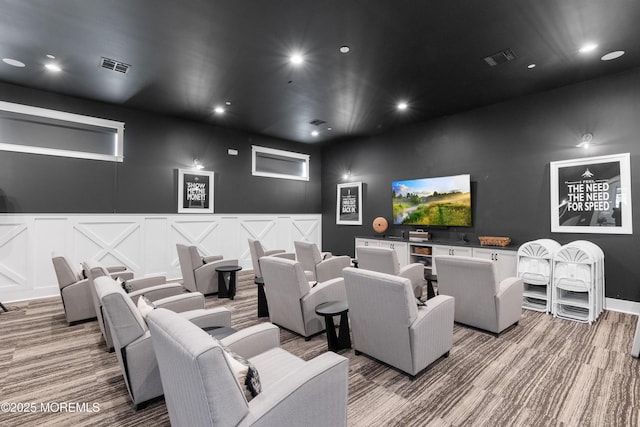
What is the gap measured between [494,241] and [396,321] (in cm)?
379

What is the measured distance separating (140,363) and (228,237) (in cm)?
525

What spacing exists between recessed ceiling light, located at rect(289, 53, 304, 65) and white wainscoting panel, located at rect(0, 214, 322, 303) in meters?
4.16

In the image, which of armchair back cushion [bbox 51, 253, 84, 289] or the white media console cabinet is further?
the white media console cabinet

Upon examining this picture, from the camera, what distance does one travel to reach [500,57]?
399 centimetres

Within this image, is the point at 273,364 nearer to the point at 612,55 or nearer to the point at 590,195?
the point at 590,195

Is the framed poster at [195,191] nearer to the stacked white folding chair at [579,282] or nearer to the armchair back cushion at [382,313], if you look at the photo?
the armchair back cushion at [382,313]

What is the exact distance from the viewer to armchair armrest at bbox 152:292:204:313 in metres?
2.78

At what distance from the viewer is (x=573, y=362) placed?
2920 mm

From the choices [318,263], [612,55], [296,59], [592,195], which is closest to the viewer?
[612,55]

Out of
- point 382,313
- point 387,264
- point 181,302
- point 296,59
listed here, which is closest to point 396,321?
point 382,313

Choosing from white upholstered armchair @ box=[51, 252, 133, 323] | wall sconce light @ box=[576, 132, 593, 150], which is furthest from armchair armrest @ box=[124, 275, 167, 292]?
wall sconce light @ box=[576, 132, 593, 150]

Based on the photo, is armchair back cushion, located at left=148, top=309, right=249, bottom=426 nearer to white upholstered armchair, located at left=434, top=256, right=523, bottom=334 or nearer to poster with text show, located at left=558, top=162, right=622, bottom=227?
white upholstered armchair, located at left=434, top=256, right=523, bottom=334

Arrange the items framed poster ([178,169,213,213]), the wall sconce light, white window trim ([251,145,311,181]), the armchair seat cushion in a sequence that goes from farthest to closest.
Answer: white window trim ([251,145,311,181]), framed poster ([178,169,213,213]), the wall sconce light, the armchair seat cushion

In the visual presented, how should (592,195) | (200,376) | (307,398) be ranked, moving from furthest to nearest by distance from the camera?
(592,195), (307,398), (200,376)
